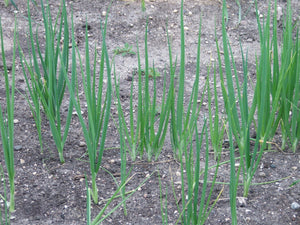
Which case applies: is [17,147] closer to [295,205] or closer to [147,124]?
[147,124]

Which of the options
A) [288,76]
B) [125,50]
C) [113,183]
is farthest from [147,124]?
[125,50]

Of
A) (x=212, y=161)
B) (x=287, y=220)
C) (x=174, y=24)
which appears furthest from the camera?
(x=174, y=24)

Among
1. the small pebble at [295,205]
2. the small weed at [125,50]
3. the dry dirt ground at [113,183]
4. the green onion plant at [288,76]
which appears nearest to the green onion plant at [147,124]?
the dry dirt ground at [113,183]

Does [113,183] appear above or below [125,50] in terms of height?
below

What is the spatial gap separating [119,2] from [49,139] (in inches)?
53.7

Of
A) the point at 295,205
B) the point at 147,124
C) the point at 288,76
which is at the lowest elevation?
the point at 295,205

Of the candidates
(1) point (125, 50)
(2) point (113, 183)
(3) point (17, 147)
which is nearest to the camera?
(2) point (113, 183)

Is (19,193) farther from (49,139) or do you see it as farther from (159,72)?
(159,72)

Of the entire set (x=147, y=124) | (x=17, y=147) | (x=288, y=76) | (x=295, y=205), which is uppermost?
(x=288, y=76)

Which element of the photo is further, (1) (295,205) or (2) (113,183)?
(2) (113,183)

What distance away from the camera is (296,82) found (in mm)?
1645

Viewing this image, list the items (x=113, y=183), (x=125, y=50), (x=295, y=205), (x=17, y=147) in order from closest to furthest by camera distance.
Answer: (x=295, y=205), (x=113, y=183), (x=17, y=147), (x=125, y=50)

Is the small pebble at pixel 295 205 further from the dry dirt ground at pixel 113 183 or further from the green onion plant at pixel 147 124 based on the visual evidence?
the green onion plant at pixel 147 124

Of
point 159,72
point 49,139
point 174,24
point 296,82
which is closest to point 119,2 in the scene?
point 174,24
